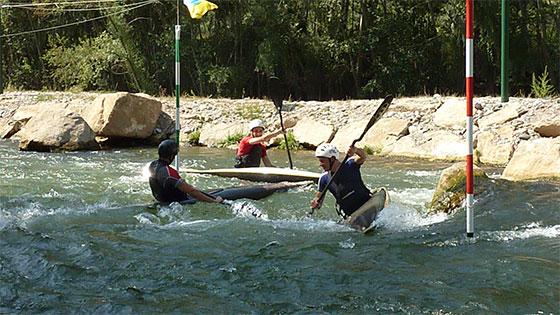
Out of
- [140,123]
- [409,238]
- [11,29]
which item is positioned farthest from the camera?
[11,29]

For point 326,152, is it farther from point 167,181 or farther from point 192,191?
point 167,181

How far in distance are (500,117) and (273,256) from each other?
26.3 ft

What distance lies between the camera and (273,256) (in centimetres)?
500

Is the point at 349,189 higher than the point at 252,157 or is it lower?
higher

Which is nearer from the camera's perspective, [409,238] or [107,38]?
[409,238]

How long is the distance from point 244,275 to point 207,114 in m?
11.2

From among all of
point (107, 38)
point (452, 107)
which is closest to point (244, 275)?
point (452, 107)

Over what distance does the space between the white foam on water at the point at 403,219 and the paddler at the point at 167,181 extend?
1.73m

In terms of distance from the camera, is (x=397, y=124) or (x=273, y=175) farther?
(x=397, y=124)

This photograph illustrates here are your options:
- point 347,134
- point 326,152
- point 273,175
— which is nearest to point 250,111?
point 347,134

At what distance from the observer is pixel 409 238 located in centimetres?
548

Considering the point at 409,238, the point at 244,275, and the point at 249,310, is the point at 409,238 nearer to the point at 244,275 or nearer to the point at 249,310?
the point at 244,275

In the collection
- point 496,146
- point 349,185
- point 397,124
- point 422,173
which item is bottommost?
point 422,173

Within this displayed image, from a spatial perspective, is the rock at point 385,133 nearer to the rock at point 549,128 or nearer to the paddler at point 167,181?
the rock at point 549,128
